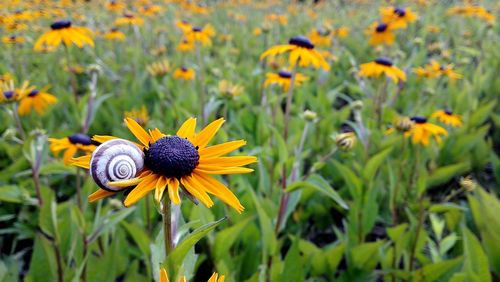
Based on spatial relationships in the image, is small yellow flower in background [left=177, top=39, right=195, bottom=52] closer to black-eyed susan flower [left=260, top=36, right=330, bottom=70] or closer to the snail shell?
black-eyed susan flower [left=260, top=36, right=330, bottom=70]

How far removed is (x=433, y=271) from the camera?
1.51 m

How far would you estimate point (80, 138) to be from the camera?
67.1 inches

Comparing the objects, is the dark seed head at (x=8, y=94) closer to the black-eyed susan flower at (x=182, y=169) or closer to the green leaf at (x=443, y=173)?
the black-eyed susan flower at (x=182, y=169)

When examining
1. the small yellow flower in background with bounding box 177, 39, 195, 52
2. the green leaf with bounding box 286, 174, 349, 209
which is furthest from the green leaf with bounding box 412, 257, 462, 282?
the small yellow flower in background with bounding box 177, 39, 195, 52

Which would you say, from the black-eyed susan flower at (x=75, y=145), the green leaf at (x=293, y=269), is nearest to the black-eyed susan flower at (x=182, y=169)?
the green leaf at (x=293, y=269)

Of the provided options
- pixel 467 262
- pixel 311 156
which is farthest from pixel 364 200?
pixel 311 156

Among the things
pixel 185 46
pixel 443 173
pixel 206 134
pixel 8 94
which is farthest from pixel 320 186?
pixel 185 46

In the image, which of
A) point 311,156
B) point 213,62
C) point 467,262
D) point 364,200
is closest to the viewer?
point 467,262

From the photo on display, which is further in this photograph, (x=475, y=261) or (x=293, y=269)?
(x=475, y=261)

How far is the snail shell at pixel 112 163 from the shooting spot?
2.29 ft

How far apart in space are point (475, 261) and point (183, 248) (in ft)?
3.62

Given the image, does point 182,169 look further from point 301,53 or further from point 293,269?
point 301,53

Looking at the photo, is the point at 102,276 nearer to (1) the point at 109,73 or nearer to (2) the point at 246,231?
(2) the point at 246,231

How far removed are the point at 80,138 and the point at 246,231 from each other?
0.79m
